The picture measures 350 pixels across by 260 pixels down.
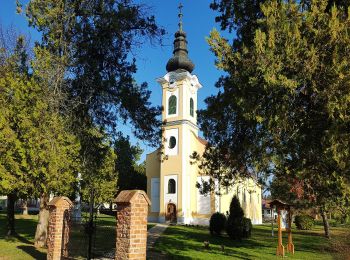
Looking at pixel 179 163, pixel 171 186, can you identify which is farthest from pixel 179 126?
pixel 171 186

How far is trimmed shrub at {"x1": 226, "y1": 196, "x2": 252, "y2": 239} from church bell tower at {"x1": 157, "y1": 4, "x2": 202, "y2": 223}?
1626 cm

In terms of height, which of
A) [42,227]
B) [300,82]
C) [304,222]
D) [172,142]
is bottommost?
[304,222]

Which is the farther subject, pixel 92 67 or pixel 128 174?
pixel 128 174

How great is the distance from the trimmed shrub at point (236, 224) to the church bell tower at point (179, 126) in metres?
16.3

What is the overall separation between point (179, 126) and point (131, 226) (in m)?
33.4

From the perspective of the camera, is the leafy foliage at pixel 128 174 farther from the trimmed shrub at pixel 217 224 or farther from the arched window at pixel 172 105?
the trimmed shrub at pixel 217 224

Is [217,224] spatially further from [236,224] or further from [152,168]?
[152,168]

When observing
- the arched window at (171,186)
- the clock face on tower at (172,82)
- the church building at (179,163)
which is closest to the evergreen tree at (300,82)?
the church building at (179,163)

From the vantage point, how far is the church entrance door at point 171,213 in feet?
129

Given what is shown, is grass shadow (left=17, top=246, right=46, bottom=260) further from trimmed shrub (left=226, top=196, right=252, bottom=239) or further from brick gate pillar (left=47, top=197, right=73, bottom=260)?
trimmed shrub (left=226, top=196, right=252, bottom=239)

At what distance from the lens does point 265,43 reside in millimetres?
8641

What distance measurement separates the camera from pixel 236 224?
2233 centimetres

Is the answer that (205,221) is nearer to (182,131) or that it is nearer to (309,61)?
(182,131)

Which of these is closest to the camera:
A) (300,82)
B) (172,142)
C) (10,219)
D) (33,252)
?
(300,82)
